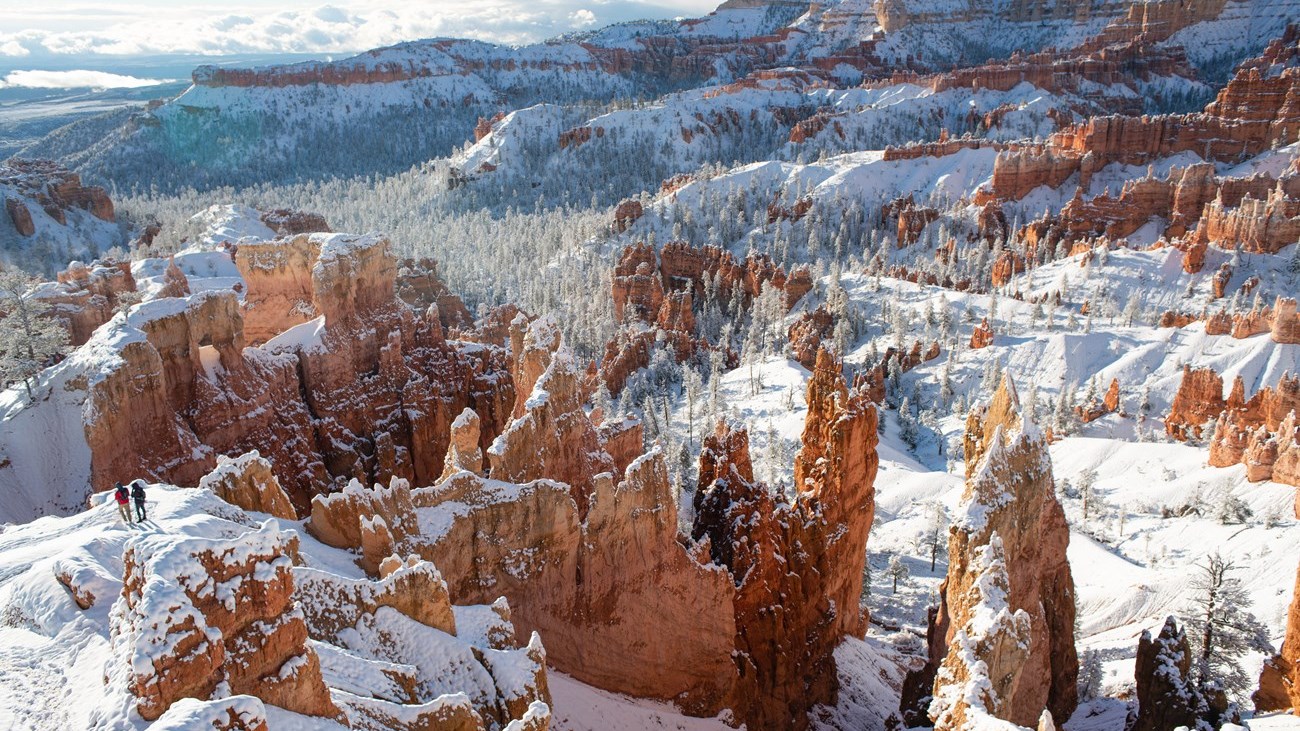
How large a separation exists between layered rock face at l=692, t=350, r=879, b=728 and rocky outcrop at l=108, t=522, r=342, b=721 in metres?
14.3

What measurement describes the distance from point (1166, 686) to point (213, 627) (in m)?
21.3

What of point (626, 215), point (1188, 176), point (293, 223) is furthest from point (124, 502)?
point (1188, 176)

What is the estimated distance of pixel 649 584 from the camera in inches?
830

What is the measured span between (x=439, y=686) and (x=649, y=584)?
8.67 meters

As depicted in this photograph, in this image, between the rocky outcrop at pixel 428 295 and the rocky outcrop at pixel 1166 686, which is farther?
the rocky outcrop at pixel 428 295

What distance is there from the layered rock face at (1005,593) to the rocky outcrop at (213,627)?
35.2 ft

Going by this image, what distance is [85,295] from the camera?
41531 millimetres

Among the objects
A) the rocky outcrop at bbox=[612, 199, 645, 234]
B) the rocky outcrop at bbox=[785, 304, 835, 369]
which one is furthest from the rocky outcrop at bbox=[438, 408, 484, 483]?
the rocky outcrop at bbox=[612, 199, 645, 234]

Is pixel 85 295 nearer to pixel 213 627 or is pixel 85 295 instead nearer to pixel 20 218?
pixel 213 627

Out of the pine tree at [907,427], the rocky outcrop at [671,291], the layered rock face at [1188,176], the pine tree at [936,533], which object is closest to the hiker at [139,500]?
the pine tree at [936,533]

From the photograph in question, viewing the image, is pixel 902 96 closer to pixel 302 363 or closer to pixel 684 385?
pixel 684 385

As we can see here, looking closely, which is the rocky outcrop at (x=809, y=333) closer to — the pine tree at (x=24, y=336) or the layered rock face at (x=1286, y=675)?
the layered rock face at (x=1286, y=675)

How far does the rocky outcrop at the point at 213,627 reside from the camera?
9.43m

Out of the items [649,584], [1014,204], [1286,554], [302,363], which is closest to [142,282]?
[302,363]
